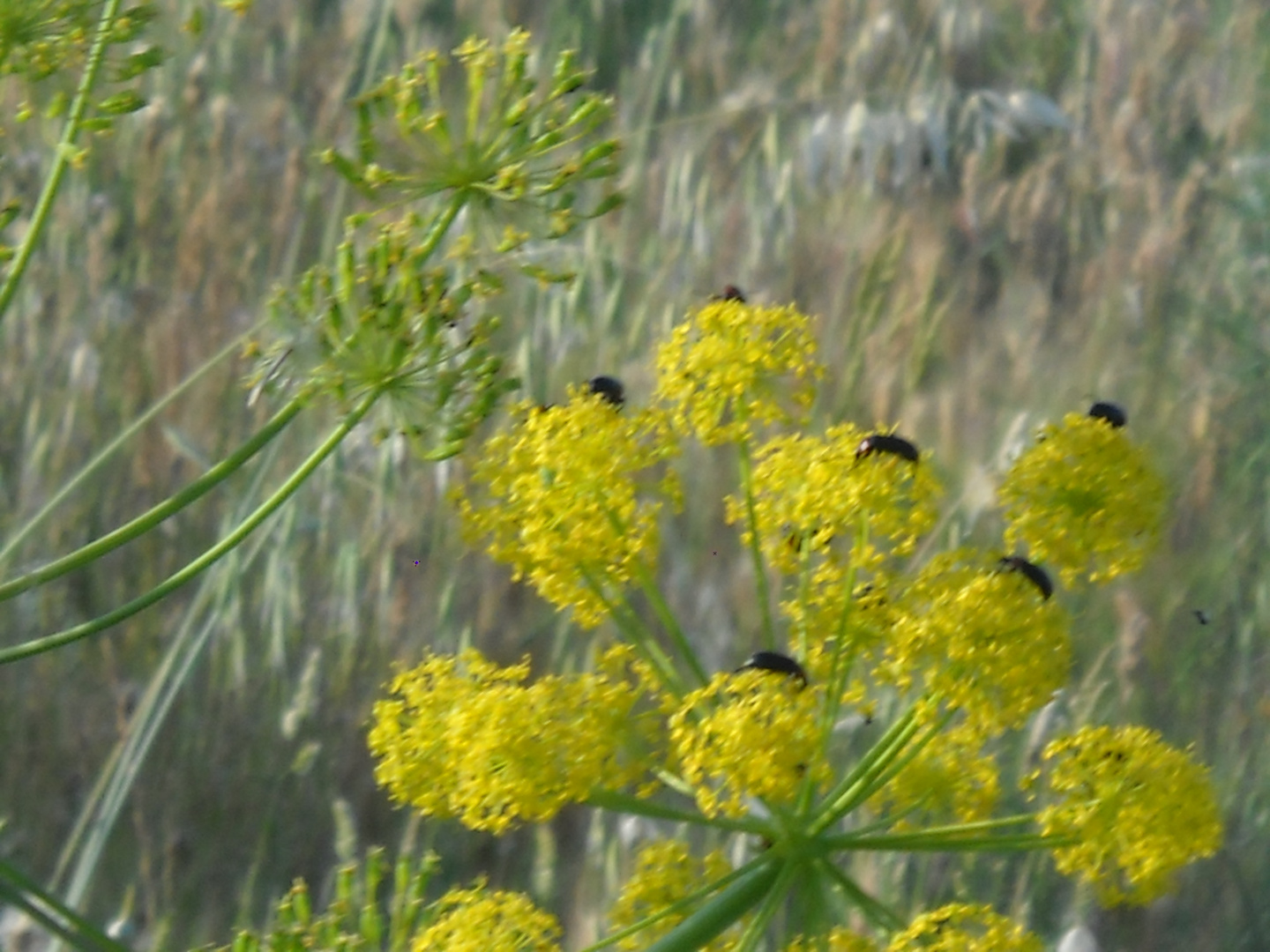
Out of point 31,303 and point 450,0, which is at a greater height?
point 450,0

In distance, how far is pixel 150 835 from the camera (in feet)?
7.45

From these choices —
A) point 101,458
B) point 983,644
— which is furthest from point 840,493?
point 101,458

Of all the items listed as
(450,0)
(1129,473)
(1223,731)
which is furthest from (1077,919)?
(450,0)

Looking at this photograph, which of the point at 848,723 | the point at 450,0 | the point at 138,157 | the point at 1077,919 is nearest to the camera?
the point at 848,723

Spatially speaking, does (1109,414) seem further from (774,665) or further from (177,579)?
(177,579)

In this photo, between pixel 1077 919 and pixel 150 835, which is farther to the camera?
pixel 150 835

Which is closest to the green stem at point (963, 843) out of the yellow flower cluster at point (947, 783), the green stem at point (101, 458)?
the yellow flower cluster at point (947, 783)

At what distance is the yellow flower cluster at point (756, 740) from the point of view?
1064mm

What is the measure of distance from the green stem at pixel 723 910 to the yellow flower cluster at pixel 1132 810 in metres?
0.20

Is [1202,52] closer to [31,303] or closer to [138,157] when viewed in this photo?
[138,157]

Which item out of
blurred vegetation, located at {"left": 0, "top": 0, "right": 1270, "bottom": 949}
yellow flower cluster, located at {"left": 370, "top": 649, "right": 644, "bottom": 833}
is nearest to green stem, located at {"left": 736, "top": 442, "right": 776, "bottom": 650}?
yellow flower cluster, located at {"left": 370, "top": 649, "right": 644, "bottom": 833}

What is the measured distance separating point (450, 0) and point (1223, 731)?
5.91 ft

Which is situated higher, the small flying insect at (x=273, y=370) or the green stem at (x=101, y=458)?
the green stem at (x=101, y=458)

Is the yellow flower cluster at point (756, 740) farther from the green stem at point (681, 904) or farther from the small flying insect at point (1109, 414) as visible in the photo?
the small flying insect at point (1109, 414)
